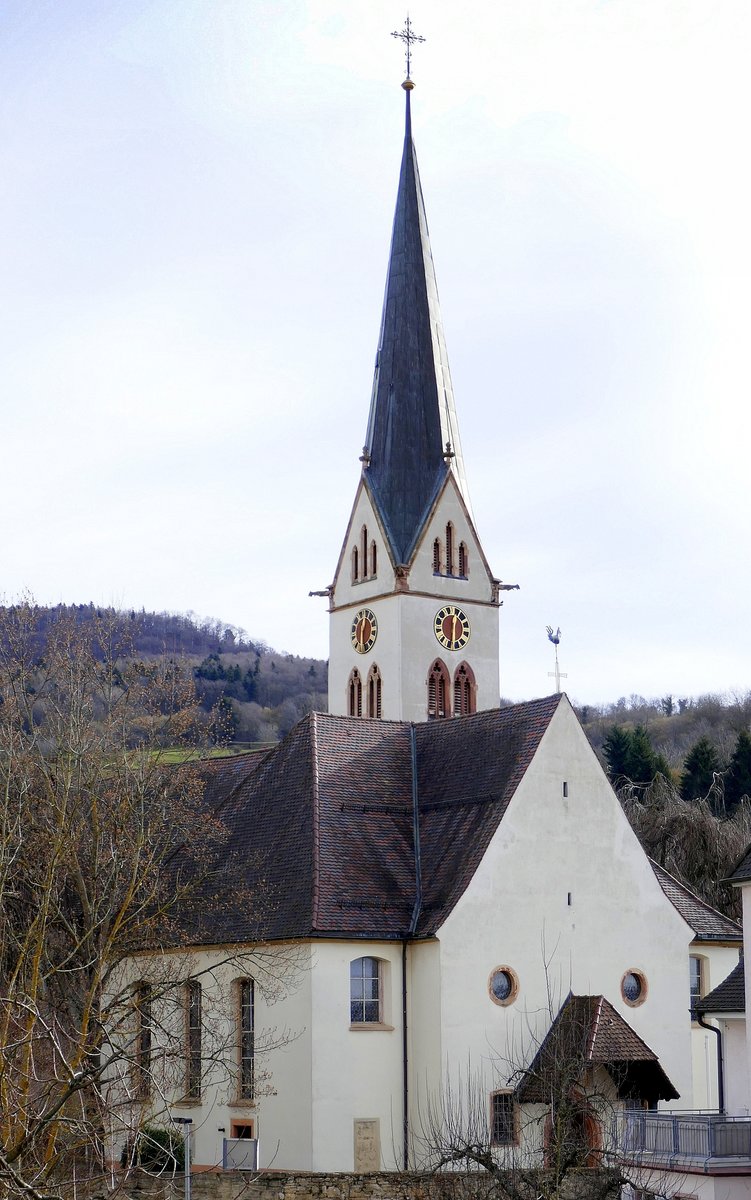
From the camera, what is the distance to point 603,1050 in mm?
39344

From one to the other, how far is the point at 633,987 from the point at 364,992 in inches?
263

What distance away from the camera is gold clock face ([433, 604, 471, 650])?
2581 inches

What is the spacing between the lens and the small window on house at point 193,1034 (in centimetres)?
4172

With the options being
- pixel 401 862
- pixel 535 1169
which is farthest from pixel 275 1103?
pixel 535 1169

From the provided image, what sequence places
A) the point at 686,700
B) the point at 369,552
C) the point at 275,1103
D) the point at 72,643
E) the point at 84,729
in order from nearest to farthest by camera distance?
1. the point at 84,729
2. the point at 275,1103
3. the point at 72,643
4. the point at 369,552
5. the point at 686,700

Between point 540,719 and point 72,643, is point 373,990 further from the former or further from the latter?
point 72,643

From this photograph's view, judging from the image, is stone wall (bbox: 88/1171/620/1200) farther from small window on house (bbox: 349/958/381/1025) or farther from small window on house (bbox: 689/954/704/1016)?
small window on house (bbox: 689/954/704/1016)

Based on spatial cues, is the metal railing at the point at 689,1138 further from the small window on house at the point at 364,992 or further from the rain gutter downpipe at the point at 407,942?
the small window on house at the point at 364,992

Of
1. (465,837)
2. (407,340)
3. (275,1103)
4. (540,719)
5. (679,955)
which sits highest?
(407,340)

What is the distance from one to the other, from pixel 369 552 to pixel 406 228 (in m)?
12.1

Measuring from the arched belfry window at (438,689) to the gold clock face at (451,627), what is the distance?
0.86m

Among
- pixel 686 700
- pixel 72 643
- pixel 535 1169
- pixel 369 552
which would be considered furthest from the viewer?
pixel 686 700

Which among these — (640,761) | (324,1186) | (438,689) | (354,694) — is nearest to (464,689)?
(438,689)

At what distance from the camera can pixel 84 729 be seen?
3691cm
